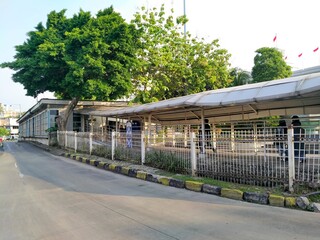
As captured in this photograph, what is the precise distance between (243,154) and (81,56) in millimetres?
14633

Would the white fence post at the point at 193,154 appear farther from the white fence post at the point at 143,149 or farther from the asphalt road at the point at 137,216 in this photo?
the white fence post at the point at 143,149

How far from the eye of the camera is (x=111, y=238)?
15.2 feet

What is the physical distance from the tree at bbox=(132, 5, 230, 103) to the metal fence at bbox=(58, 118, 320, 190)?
41.0 ft

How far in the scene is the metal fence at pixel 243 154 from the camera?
6848mm

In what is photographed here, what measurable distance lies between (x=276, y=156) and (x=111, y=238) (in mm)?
4742

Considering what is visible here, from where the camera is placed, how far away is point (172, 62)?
2442 centimetres

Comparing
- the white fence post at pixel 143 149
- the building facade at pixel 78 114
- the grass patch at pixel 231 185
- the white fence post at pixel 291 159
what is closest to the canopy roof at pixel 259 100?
the white fence post at pixel 291 159

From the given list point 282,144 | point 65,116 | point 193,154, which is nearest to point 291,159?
point 282,144

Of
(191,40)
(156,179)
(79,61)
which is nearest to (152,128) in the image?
(156,179)

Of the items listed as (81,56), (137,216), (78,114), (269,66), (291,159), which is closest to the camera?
(137,216)

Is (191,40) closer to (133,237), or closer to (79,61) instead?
(79,61)

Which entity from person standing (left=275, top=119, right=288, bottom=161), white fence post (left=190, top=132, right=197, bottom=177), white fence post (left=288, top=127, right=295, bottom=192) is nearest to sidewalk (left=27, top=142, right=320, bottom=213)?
white fence post (left=288, top=127, right=295, bottom=192)

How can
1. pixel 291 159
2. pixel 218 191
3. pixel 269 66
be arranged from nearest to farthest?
pixel 291 159
pixel 218 191
pixel 269 66

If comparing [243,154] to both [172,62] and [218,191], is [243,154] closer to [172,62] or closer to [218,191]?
[218,191]
